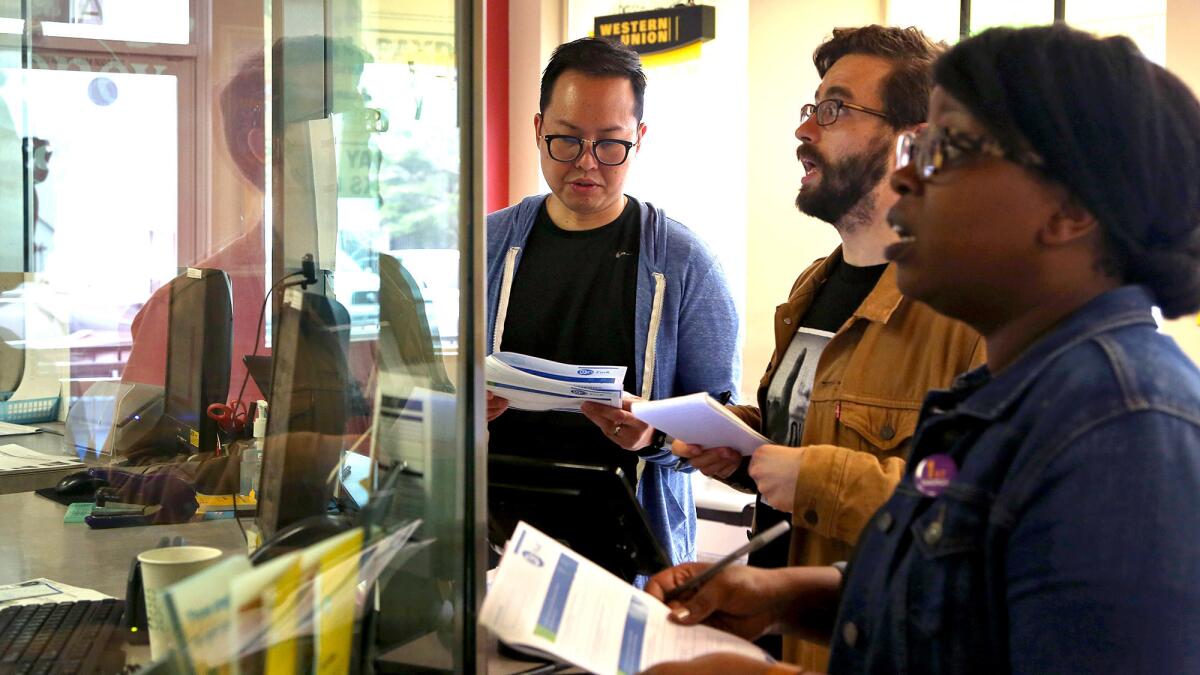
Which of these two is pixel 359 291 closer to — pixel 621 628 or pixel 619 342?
pixel 621 628

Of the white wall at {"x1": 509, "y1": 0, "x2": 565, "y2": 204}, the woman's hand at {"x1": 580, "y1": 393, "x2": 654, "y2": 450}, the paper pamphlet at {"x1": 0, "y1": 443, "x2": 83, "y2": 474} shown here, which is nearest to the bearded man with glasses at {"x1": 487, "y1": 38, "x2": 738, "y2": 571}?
the woman's hand at {"x1": 580, "y1": 393, "x2": 654, "y2": 450}

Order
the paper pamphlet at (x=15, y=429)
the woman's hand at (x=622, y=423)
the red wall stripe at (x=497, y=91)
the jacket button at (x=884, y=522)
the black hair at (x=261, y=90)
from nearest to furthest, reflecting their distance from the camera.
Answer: the jacket button at (x=884, y=522) → the black hair at (x=261, y=90) → the woman's hand at (x=622, y=423) → the paper pamphlet at (x=15, y=429) → the red wall stripe at (x=497, y=91)

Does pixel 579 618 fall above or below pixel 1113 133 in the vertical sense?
below

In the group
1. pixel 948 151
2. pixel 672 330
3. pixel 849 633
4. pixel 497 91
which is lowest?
pixel 849 633

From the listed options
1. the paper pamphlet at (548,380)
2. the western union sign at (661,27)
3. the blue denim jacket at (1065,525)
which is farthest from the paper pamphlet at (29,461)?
the western union sign at (661,27)

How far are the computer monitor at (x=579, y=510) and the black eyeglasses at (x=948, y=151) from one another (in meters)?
0.69

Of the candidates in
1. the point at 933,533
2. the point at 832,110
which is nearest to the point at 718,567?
the point at 933,533

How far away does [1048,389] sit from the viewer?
96 centimetres

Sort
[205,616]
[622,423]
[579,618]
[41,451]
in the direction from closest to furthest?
[205,616] < [579,618] < [622,423] < [41,451]

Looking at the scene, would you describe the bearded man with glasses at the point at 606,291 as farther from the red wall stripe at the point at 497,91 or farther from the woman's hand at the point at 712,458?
the red wall stripe at the point at 497,91

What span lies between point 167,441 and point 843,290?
1.46m

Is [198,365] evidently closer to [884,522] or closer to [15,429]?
[15,429]

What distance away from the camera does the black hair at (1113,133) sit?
100cm

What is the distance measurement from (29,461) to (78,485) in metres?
0.31
